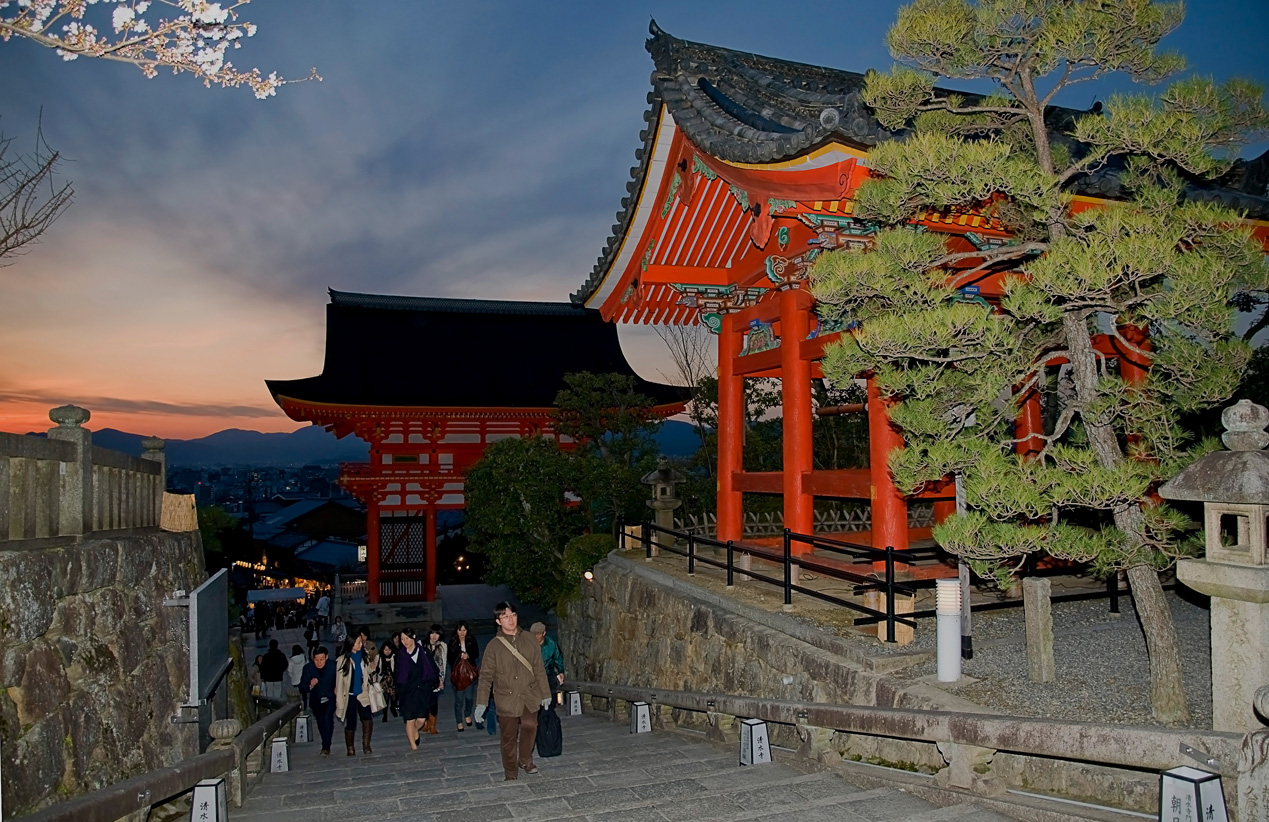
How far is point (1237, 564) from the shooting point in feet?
13.1

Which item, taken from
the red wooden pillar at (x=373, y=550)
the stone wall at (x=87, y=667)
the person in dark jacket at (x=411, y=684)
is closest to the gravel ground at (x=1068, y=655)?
the person in dark jacket at (x=411, y=684)

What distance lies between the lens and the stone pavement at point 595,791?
4.57 meters

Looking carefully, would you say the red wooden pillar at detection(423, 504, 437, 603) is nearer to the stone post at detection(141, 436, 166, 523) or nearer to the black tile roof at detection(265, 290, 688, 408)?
the black tile roof at detection(265, 290, 688, 408)

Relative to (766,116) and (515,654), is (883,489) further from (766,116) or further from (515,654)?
(515,654)

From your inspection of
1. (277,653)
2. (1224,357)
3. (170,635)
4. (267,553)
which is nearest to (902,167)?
(1224,357)

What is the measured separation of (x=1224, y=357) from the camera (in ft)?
15.2

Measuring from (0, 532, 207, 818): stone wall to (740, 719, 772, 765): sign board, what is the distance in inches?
160

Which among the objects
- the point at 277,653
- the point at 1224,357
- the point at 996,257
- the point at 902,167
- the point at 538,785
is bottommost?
the point at 277,653

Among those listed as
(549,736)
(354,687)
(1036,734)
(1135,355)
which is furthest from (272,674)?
(1135,355)

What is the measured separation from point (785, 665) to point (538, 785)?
2409mm

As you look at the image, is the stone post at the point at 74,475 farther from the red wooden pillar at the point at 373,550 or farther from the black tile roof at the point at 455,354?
the red wooden pillar at the point at 373,550

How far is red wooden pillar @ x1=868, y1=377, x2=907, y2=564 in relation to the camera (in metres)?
8.93

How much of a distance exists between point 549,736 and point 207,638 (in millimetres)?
2897

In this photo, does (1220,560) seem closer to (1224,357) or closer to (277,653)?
(1224,357)
